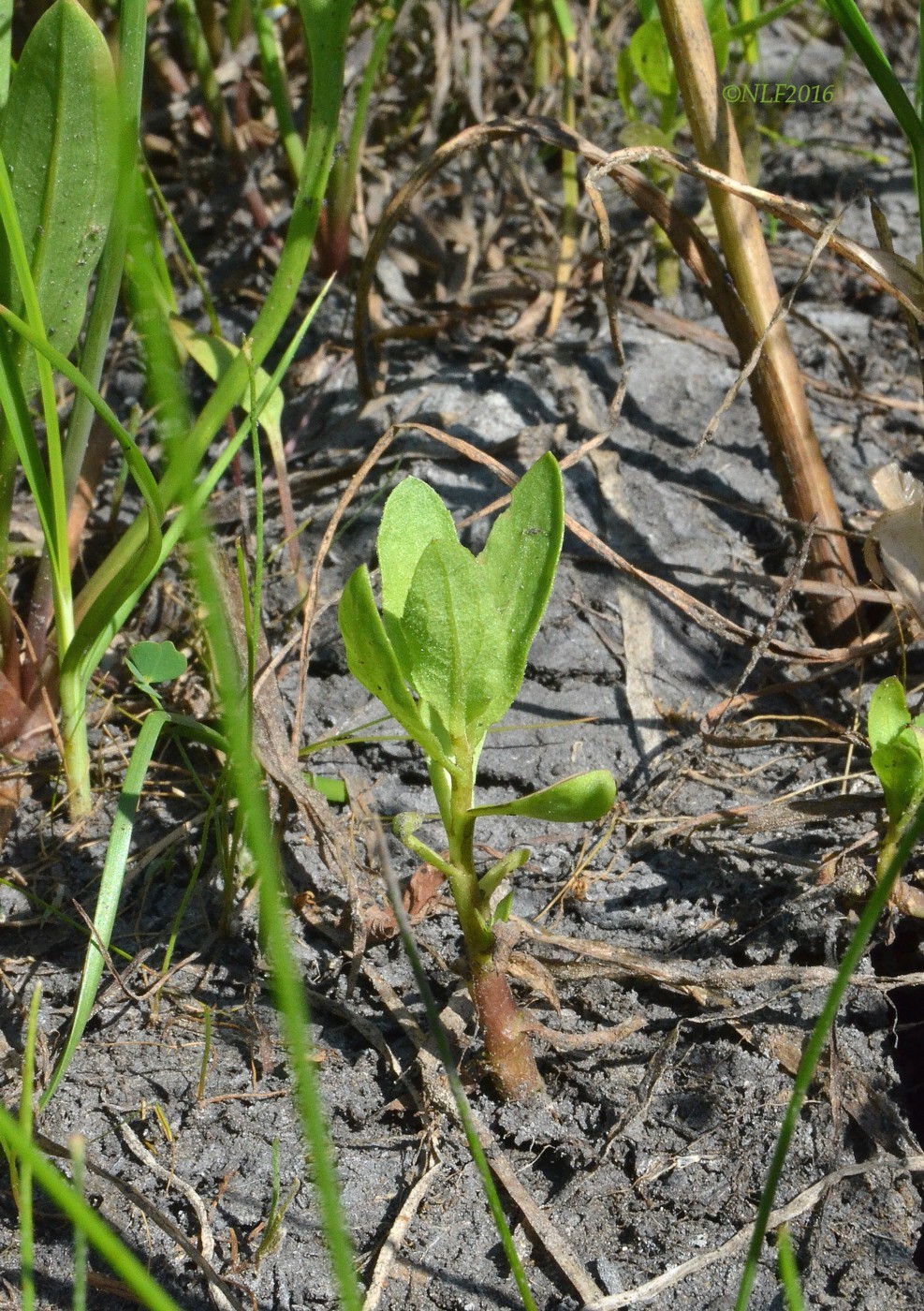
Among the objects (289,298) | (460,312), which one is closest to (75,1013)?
→ (289,298)

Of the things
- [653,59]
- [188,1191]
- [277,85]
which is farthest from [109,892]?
[653,59]

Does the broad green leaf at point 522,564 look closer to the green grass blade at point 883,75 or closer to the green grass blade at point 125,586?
the green grass blade at point 125,586

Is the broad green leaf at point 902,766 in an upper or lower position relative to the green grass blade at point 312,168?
lower

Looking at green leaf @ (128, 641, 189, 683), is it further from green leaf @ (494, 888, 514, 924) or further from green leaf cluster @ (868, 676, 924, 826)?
green leaf cluster @ (868, 676, 924, 826)

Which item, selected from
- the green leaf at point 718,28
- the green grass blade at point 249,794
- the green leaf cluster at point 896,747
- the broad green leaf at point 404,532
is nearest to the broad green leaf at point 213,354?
the broad green leaf at point 404,532

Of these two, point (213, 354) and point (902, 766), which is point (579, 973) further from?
point (213, 354)

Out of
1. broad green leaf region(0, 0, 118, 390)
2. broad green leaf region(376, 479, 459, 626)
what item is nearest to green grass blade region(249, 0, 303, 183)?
broad green leaf region(0, 0, 118, 390)
